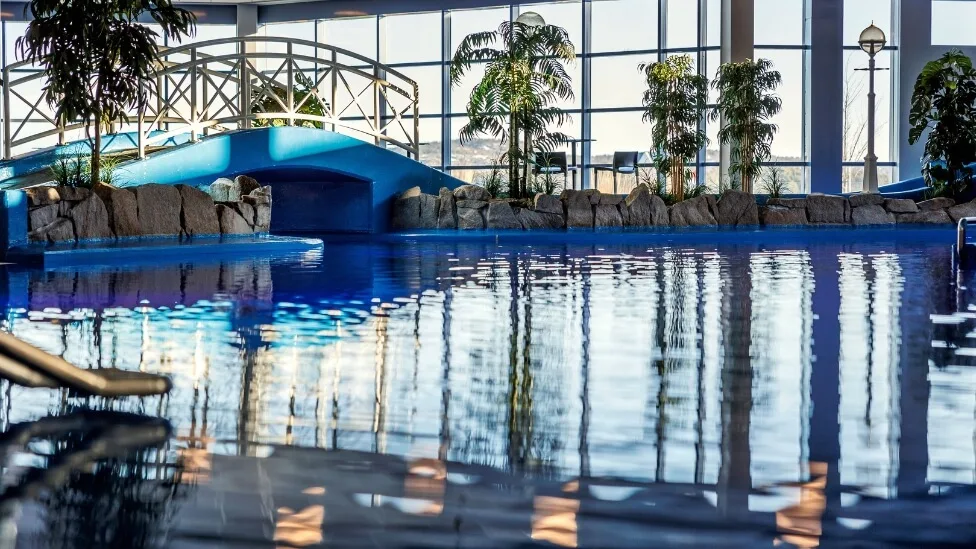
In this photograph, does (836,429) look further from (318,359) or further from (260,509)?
(318,359)

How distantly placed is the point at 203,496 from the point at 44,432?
866mm

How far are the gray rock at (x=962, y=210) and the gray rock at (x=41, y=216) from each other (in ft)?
41.8

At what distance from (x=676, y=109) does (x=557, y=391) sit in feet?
52.9

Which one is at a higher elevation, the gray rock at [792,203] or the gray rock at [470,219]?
the gray rock at [792,203]

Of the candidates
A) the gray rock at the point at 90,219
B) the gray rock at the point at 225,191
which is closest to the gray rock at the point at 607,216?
the gray rock at the point at 225,191

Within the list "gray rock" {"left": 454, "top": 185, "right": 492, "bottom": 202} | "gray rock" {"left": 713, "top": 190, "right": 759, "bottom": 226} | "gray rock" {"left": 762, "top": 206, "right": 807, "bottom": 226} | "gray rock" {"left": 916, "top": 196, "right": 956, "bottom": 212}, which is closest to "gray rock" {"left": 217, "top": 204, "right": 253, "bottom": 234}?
"gray rock" {"left": 454, "top": 185, "right": 492, "bottom": 202}

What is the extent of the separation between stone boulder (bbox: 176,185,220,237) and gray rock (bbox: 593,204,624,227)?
610cm

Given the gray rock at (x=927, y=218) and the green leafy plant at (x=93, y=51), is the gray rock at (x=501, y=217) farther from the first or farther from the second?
the green leafy plant at (x=93, y=51)

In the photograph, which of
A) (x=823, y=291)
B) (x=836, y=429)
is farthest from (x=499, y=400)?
(x=823, y=291)

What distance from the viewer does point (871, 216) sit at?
59.3ft

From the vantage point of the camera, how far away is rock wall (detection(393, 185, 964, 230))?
17.2 m

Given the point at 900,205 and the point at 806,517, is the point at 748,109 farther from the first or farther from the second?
the point at 806,517

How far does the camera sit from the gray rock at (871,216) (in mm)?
18000

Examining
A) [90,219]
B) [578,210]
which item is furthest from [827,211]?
[90,219]
